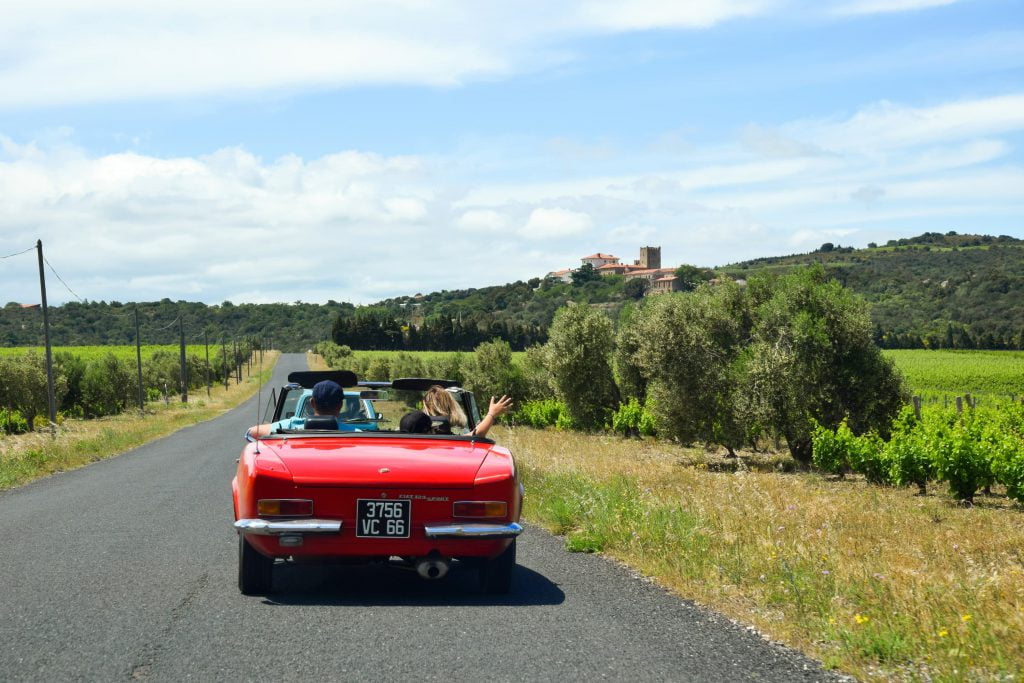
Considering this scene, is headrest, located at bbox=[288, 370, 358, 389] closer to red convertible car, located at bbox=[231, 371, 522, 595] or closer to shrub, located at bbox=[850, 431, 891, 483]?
red convertible car, located at bbox=[231, 371, 522, 595]

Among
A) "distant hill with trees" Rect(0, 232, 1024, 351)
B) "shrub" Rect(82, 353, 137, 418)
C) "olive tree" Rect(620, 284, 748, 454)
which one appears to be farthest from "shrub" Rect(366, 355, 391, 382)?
"olive tree" Rect(620, 284, 748, 454)

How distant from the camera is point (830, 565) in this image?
7562 mm

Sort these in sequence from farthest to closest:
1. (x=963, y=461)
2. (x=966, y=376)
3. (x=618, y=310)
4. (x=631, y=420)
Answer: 1. (x=618, y=310)
2. (x=966, y=376)
3. (x=631, y=420)
4. (x=963, y=461)

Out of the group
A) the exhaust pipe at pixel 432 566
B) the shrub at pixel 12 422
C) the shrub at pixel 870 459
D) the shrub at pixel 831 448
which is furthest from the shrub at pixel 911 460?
the shrub at pixel 12 422

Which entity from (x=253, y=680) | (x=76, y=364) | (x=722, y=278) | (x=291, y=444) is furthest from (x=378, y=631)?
(x=76, y=364)

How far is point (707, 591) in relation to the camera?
7199 millimetres

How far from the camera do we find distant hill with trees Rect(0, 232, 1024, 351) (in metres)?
100

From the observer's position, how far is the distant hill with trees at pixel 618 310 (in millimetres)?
100062

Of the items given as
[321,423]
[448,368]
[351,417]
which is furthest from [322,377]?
[448,368]

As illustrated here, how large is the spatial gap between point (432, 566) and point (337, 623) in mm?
844

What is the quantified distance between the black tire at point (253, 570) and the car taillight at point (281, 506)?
48cm

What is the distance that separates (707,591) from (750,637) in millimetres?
1270

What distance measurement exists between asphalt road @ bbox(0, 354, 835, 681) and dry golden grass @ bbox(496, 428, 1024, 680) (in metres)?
0.37

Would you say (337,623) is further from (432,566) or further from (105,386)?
(105,386)
